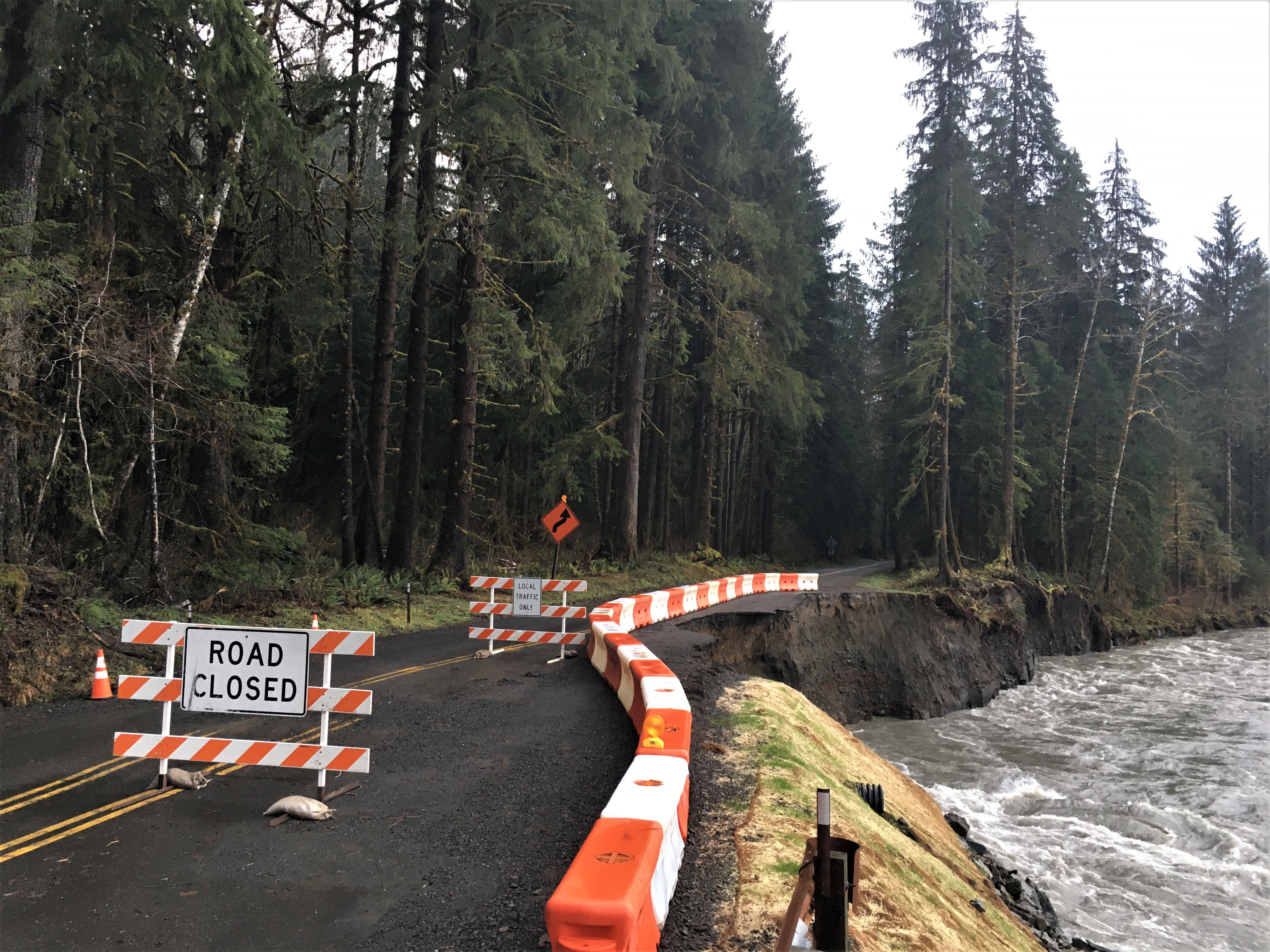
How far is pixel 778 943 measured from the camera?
3.47m

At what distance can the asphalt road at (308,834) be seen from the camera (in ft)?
13.6

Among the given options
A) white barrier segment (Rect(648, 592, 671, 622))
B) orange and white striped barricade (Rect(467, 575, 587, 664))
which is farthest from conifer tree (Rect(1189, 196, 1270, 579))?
orange and white striped barricade (Rect(467, 575, 587, 664))

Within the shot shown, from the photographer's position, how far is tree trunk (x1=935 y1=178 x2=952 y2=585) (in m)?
27.9

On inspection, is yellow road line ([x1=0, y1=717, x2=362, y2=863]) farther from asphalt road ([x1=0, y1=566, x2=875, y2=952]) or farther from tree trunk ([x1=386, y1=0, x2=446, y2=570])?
tree trunk ([x1=386, y1=0, x2=446, y2=570])

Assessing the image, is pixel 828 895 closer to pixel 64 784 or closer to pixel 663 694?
pixel 663 694

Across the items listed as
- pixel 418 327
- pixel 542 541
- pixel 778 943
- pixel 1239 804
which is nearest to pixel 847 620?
pixel 1239 804

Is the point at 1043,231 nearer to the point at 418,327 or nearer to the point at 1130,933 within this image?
the point at 418,327

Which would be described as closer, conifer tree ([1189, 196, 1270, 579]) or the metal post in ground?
the metal post in ground

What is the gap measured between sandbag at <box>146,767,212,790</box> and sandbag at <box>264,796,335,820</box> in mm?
913

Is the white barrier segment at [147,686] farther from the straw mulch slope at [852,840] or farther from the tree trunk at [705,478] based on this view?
the tree trunk at [705,478]

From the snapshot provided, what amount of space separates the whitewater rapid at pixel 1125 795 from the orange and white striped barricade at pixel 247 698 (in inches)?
306

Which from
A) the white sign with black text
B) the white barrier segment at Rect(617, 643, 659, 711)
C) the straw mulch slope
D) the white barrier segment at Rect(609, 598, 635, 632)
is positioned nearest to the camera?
the straw mulch slope

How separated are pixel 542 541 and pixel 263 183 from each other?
1574 centimetres

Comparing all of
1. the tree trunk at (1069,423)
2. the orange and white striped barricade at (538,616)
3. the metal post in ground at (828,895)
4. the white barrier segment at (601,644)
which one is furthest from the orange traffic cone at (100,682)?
the tree trunk at (1069,423)
